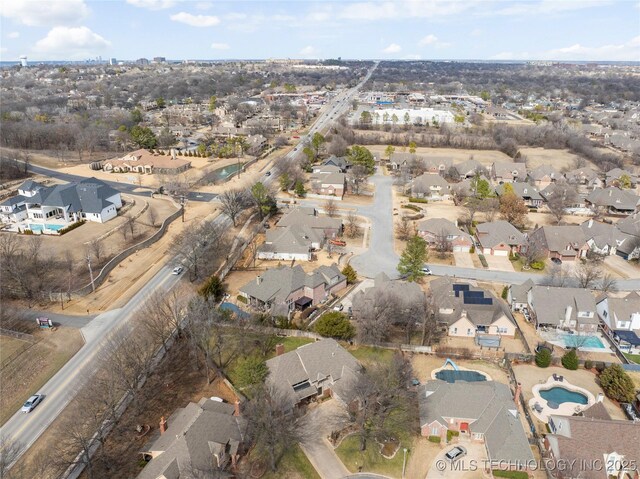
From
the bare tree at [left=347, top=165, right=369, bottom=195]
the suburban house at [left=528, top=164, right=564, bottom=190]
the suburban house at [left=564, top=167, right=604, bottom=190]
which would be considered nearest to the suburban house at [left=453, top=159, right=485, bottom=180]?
the suburban house at [left=528, top=164, right=564, bottom=190]

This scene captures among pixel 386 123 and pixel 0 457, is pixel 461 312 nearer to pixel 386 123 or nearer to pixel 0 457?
pixel 0 457

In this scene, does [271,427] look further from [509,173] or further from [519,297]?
[509,173]

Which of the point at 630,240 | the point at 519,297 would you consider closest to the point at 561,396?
the point at 519,297

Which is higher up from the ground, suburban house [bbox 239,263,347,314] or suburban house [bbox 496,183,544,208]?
suburban house [bbox 496,183,544,208]

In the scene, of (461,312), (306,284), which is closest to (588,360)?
Result: (461,312)

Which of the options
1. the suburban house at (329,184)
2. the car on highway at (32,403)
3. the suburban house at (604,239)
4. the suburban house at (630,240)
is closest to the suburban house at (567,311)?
the suburban house at (604,239)

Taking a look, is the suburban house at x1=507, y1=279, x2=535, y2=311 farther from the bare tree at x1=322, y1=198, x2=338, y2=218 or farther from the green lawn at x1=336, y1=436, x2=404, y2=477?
the bare tree at x1=322, y1=198, x2=338, y2=218
